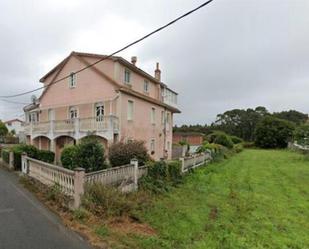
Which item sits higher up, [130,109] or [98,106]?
[98,106]

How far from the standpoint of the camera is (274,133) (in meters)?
56.5

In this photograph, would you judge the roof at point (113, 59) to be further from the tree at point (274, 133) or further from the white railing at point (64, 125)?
the tree at point (274, 133)

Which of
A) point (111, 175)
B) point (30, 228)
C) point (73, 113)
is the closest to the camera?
point (30, 228)

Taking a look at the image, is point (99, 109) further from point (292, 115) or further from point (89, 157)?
point (292, 115)

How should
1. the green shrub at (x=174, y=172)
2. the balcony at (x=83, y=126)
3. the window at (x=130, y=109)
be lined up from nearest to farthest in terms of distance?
the green shrub at (x=174, y=172)
the balcony at (x=83, y=126)
the window at (x=130, y=109)

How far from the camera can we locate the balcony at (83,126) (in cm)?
1789

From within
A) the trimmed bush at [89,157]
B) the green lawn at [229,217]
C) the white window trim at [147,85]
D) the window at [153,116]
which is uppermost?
the white window trim at [147,85]

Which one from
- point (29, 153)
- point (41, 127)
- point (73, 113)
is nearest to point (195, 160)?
point (73, 113)

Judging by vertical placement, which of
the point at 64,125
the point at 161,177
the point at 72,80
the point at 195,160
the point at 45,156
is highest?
the point at 72,80

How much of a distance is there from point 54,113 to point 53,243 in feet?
64.7

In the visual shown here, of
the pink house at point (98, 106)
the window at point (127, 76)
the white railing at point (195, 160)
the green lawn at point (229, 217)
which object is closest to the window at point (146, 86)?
the pink house at point (98, 106)

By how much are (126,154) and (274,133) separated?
50.9 metres

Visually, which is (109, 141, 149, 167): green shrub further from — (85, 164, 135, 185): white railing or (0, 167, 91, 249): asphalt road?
(0, 167, 91, 249): asphalt road

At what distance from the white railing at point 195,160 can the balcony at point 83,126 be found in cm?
506
